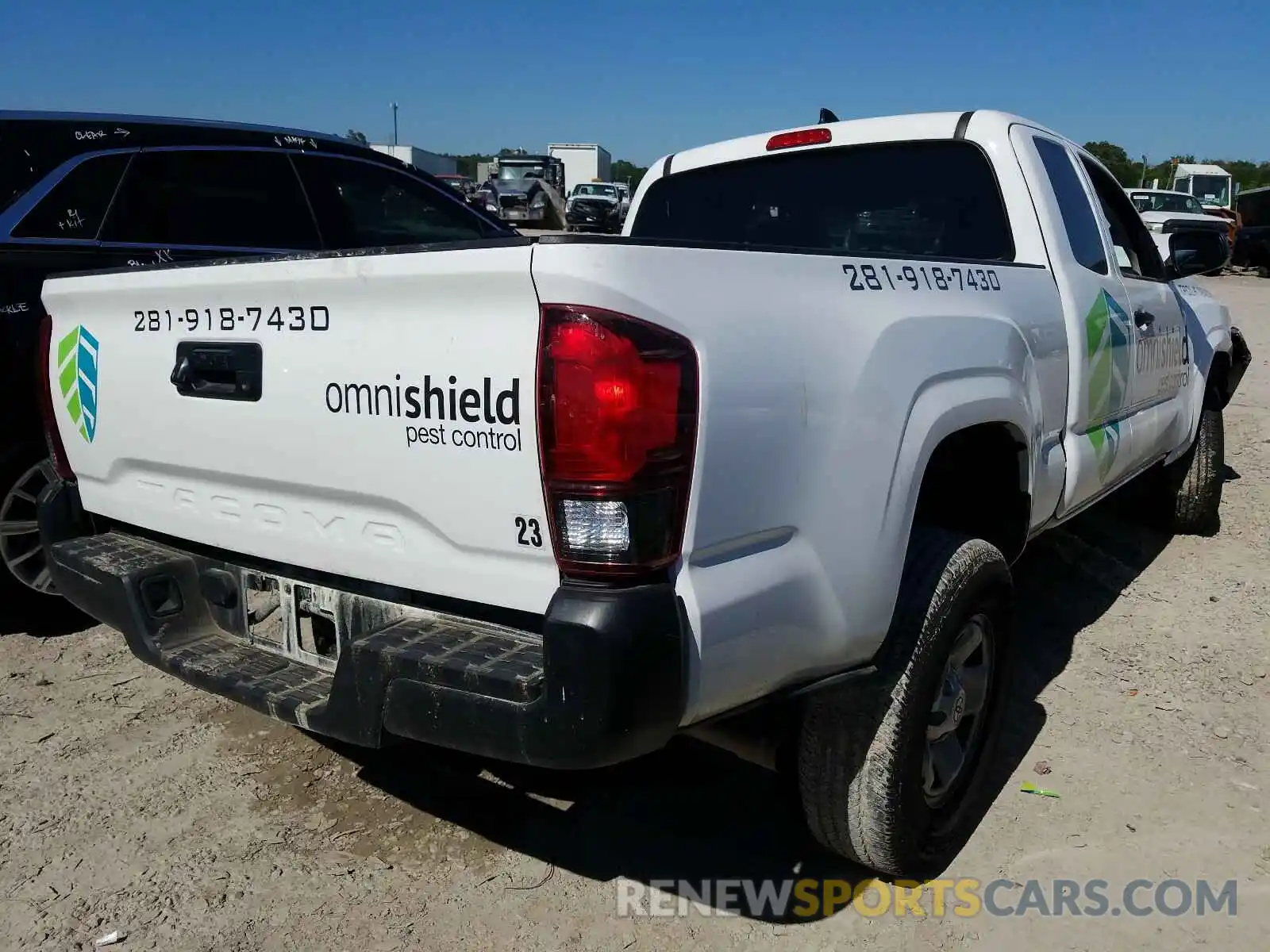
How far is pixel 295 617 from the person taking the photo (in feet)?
7.60

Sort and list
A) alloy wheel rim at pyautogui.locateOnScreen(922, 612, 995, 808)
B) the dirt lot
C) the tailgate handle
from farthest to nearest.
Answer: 1. alloy wheel rim at pyautogui.locateOnScreen(922, 612, 995, 808)
2. the dirt lot
3. the tailgate handle

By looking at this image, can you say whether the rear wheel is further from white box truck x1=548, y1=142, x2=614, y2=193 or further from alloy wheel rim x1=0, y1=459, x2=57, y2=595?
white box truck x1=548, y1=142, x2=614, y2=193

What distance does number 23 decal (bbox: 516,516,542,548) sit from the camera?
1.82 metres

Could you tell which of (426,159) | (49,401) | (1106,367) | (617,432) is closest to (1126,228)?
(1106,367)

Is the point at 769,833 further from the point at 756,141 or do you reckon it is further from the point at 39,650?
the point at 39,650

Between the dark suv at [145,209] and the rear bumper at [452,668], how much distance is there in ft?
4.75

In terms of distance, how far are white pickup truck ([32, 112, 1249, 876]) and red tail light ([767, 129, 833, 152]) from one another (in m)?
0.71

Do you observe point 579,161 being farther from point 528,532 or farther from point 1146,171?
point 528,532

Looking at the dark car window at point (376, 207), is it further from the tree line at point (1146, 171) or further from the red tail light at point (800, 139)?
the tree line at point (1146, 171)

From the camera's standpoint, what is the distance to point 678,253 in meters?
1.79

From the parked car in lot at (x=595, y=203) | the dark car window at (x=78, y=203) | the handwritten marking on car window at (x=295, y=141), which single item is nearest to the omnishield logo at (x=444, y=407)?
the dark car window at (x=78, y=203)

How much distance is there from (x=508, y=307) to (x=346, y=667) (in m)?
0.79

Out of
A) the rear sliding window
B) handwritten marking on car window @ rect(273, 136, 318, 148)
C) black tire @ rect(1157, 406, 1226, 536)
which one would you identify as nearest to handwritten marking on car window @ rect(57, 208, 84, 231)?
handwritten marking on car window @ rect(273, 136, 318, 148)

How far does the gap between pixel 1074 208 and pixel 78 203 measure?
392 cm
